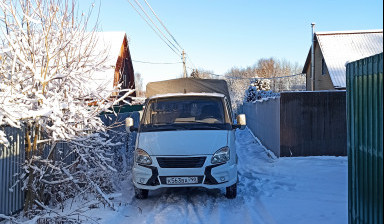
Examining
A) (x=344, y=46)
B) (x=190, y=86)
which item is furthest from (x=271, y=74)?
(x=190, y=86)

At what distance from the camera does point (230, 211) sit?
225 inches

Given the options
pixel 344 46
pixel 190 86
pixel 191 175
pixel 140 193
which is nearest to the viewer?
pixel 191 175

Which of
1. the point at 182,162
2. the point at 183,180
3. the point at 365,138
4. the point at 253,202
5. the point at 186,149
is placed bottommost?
the point at 253,202

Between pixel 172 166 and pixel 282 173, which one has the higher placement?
pixel 172 166

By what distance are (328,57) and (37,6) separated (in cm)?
2023

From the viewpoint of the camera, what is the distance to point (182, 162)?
5996mm

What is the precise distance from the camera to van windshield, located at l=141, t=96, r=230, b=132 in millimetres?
6688

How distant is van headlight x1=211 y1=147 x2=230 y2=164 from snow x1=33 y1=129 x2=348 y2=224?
80 cm

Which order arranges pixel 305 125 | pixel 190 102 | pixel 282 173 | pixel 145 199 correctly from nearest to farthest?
pixel 145 199
pixel 190 102
pixel 282 173
pixel 305 125

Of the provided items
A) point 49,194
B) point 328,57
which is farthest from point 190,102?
point 328,57

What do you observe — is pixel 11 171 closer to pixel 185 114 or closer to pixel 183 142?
pixel 183 142

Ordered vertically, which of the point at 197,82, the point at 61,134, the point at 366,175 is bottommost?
the point at 366,175

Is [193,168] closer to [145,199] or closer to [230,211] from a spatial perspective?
[230,211]

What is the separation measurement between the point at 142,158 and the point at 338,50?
20016 mm
